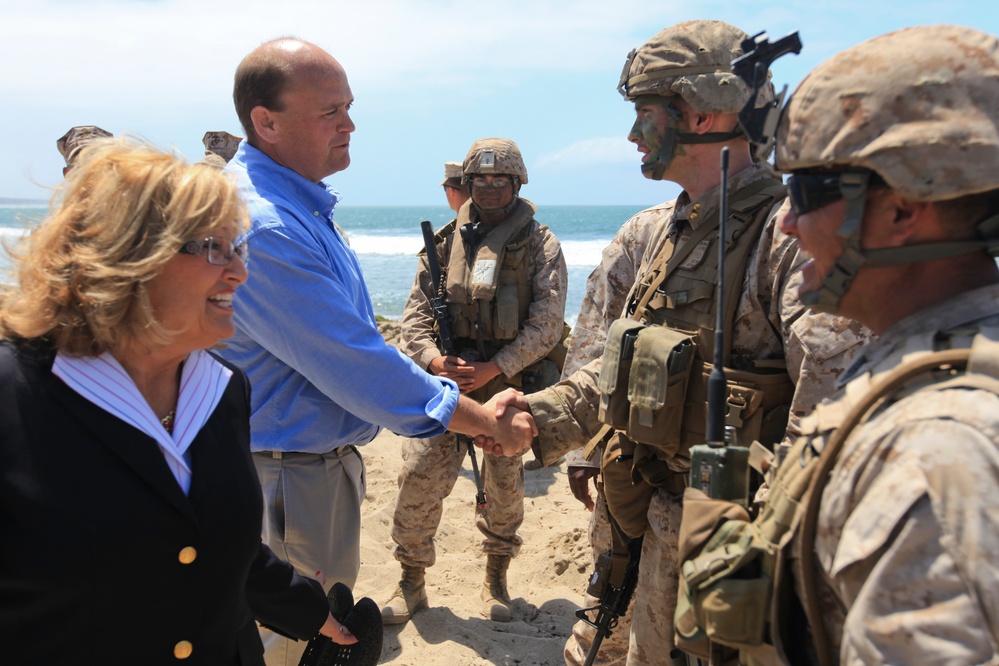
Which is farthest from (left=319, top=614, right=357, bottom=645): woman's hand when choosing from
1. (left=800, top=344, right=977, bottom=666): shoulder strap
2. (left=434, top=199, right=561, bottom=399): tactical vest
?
(left=434, top=199, right=561, bottom=399): tactical vest

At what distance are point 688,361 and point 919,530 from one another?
5.74ft

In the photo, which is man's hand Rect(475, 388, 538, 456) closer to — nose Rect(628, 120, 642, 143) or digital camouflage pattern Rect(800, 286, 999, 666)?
nose Rect(628, 120, 642, 143)

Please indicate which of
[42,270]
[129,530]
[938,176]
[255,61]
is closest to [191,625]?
[129,530]

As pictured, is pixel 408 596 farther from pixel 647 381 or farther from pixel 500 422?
pixel 647 381

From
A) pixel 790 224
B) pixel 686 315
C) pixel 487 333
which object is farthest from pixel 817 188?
pixel 487 333

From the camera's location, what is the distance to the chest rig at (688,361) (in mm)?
3000

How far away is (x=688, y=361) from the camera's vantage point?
10.2ft

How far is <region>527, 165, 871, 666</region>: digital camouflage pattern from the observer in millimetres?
2709

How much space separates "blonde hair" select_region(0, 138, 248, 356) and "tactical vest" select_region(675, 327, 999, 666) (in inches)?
57.0

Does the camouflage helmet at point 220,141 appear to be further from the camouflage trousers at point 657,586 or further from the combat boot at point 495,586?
the camouflage trousers at point 657,586

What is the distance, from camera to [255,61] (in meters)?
3.55

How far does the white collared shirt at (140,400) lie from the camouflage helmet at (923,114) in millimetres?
1662

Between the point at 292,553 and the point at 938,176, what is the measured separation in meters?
2.79

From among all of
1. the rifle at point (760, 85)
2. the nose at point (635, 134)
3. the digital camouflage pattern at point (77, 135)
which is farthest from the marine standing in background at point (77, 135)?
the rifle at point (760, 85)
